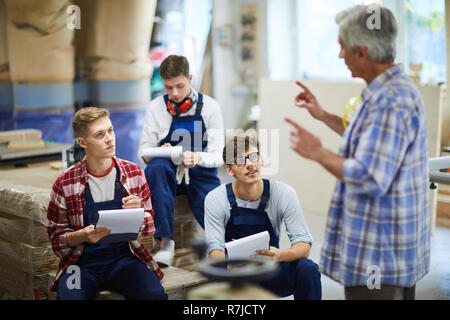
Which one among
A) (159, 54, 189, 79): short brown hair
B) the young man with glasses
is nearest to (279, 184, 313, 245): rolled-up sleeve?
the young man with glasses

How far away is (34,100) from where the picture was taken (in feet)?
21.8

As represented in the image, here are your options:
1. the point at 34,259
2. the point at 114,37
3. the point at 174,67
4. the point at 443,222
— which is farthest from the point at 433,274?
the point at 114,37

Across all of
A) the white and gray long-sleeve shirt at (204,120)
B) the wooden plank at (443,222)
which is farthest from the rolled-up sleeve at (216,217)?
the wooden plank at (443,222)

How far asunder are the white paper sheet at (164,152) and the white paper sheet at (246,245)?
3.98 feet

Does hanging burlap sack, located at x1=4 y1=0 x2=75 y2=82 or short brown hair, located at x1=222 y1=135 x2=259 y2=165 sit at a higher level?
hanging burlap sack, located at x1=4 y1=0 x2=75 y2=82

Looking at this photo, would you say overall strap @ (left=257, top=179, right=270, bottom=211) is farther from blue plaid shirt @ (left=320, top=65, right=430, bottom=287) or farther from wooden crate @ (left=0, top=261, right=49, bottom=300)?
wooden crate @ (left=0, top=261, right=49, bottom=300)

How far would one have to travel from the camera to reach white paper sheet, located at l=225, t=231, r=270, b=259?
9.59 ft

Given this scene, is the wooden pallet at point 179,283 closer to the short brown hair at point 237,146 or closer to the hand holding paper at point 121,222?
the hand holding paper at point 121,222

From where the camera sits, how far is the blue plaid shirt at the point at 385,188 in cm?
222

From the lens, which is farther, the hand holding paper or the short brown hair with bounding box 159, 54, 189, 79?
the short brown hair with bounding box 159, 54, 189, 79

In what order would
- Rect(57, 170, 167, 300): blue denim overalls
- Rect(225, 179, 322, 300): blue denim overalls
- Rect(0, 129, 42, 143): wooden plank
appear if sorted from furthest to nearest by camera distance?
1. Rect(0, 129, 42, 143): wooden plank
2. Rect(57, 170, 167, 300): blue denim overalls
3. Rect(225, 179, 322, 300): blue denim overalls

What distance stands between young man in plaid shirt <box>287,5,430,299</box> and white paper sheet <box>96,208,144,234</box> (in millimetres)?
987

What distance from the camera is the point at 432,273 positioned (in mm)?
4707

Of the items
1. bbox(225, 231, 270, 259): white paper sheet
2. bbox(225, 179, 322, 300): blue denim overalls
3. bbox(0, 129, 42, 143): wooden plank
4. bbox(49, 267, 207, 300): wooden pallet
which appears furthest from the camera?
bbox(0, 129, 42, 143): wooden plank
